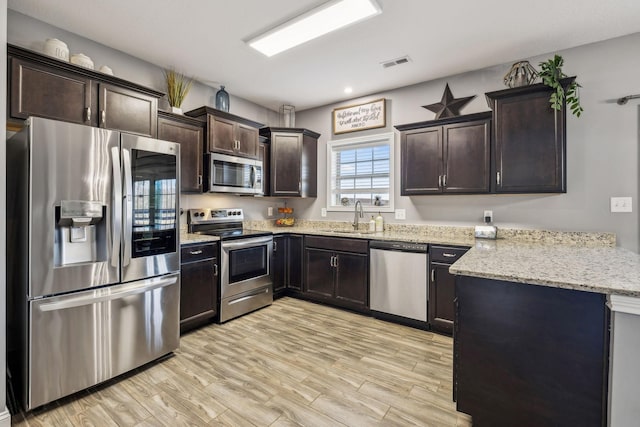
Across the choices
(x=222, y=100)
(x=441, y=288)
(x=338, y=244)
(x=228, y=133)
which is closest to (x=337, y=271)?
(x=338, y=244)

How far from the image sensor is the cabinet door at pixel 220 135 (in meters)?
3.22

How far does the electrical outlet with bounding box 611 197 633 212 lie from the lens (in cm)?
252

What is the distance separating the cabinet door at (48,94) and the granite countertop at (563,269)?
2787mm

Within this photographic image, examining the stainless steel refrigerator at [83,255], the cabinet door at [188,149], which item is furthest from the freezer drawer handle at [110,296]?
the cabinet door at [188,149]

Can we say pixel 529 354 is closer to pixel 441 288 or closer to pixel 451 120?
pixel 441 288

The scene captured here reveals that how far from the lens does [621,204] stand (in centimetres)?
254

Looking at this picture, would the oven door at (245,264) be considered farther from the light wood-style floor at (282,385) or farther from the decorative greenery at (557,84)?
the decorative greenery at (557,84)

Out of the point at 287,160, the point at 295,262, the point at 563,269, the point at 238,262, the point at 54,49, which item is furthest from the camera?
the point at 287,160

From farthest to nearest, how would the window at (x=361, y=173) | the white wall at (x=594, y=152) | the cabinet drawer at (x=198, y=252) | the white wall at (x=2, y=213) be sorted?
the window at (x=361, y=173)
the cabinet drawer at (x=198, y=252)
the white wall at (x=594, y=152)
the white wall at (x=2, y=213)

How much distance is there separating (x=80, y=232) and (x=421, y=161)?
3012 millimetres

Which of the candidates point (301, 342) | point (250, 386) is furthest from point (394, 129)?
point (250, 386)

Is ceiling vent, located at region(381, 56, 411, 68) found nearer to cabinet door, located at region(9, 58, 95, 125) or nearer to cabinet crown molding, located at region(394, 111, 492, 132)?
cabinet crown molding, located at region(394, 111, 492, 132)

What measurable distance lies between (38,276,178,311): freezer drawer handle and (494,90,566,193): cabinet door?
301cm

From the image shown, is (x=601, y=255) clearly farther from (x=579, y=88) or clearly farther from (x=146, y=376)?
(x=146, y=376)
